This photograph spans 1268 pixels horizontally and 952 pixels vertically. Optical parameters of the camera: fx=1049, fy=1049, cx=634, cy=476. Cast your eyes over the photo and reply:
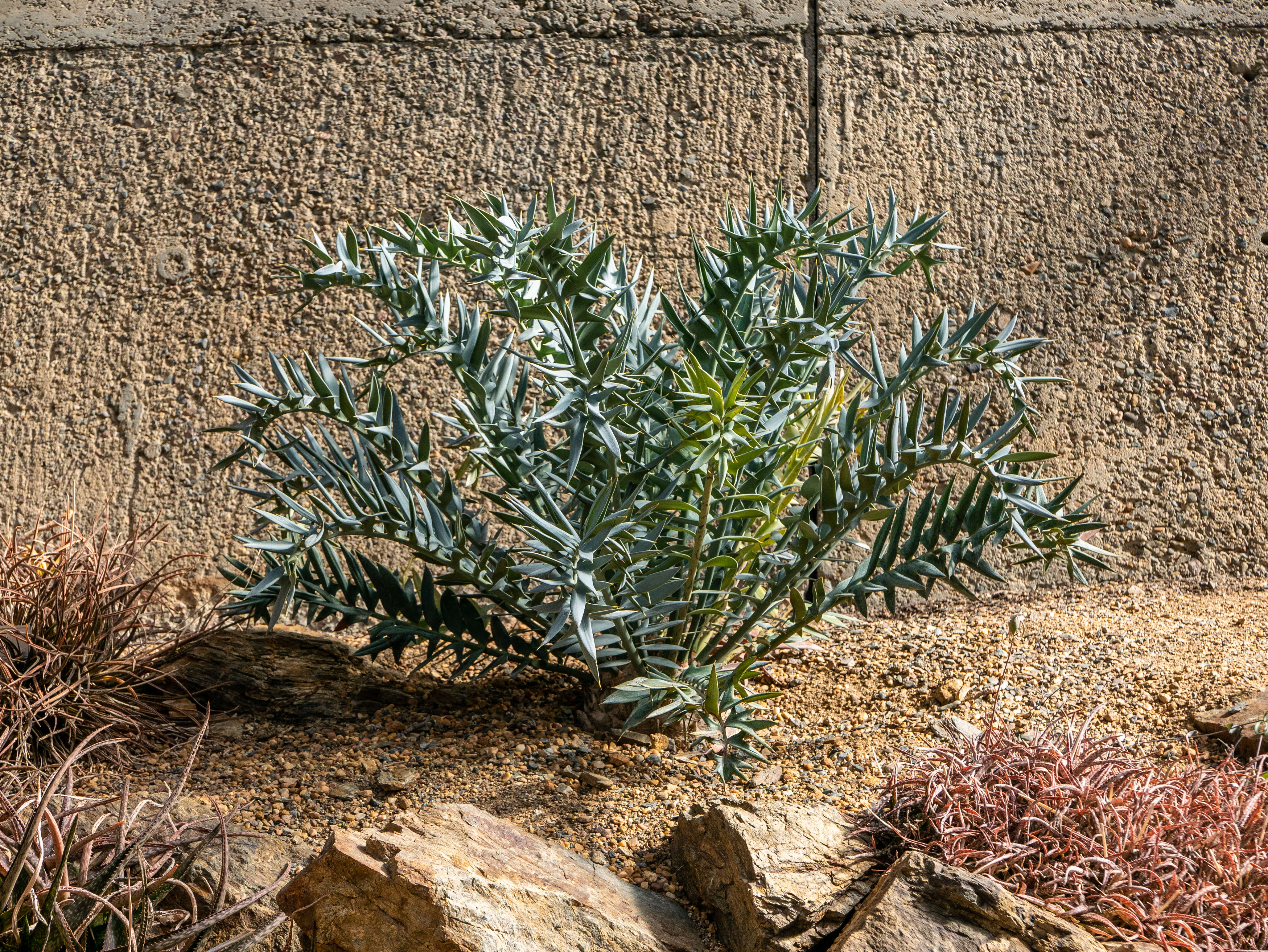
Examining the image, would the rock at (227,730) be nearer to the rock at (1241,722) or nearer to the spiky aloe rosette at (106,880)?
the spiky aloe rosette at (106,880)

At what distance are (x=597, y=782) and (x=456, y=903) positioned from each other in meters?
0.48

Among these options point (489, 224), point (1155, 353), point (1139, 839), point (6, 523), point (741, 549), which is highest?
point (489, 224)

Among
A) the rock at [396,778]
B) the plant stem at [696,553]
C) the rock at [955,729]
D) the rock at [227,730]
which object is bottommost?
the rock at [227,730]

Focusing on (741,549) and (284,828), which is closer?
(284,828)

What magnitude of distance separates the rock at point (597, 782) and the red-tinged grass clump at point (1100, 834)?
17.7 inches

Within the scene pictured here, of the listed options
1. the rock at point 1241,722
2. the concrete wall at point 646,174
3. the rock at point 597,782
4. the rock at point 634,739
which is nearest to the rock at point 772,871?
the rock at point 597,782

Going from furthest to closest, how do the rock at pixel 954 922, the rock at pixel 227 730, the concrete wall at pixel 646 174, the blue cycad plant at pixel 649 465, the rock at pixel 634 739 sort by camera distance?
the concrete wall at pixel 646 174 < the rock at pixel 227 730 < the rock at pixel 634 739 < the blue cycad plant at pixel 649 465 < the rock at pixel 954 922

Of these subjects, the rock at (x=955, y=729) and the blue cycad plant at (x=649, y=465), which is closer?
the blue cycad plant at (x=649, y=465)

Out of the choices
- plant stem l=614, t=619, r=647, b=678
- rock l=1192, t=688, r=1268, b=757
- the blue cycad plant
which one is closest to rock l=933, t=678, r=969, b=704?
the blue cycad plant

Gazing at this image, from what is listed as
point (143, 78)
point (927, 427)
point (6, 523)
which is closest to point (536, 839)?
point (927, 427)

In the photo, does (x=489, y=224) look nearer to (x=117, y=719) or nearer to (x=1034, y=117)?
(x=117, y=719)

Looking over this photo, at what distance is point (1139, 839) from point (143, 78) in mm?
3113

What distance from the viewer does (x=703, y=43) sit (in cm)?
293

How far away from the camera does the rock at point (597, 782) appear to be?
68.6 inches
